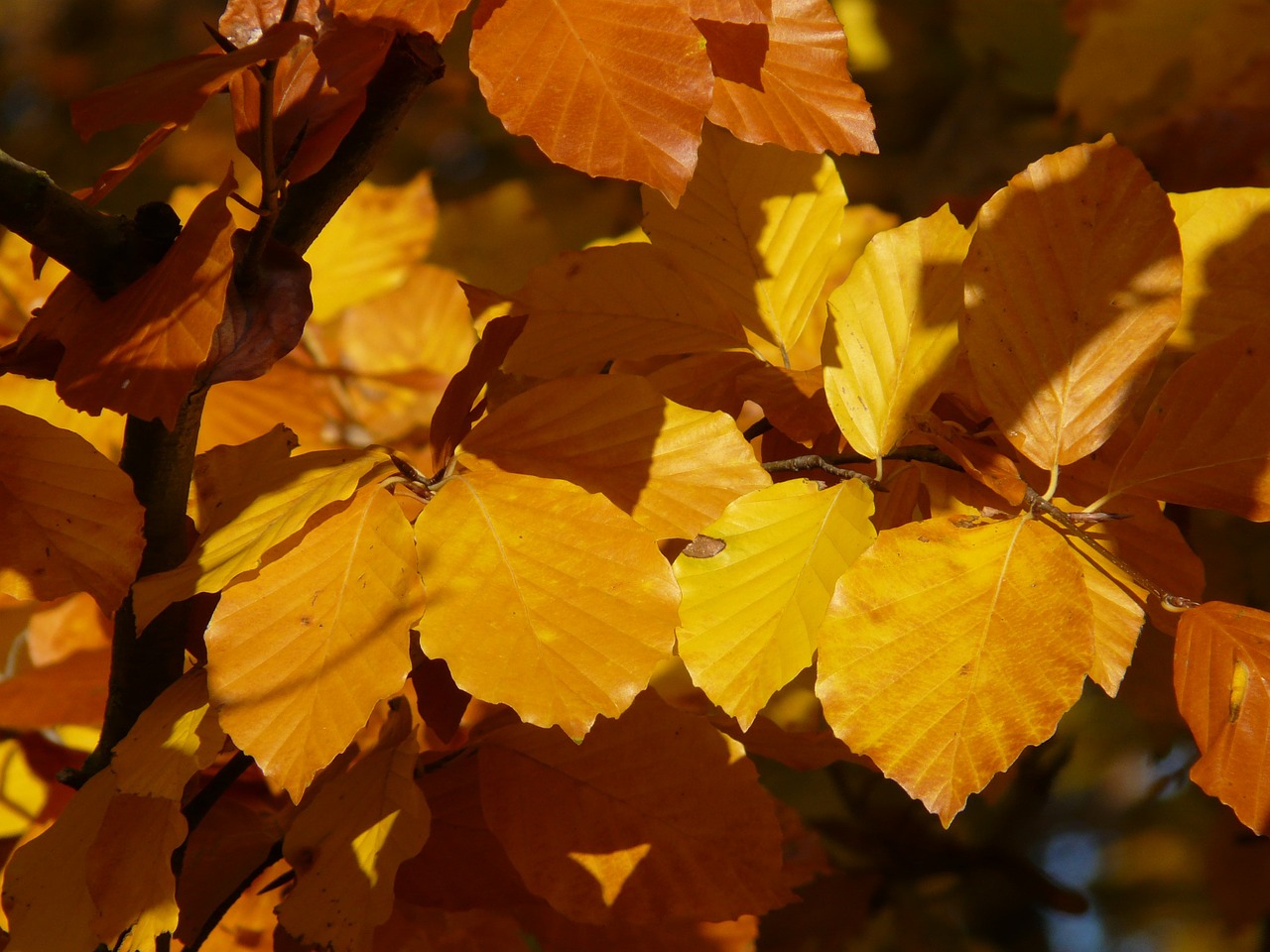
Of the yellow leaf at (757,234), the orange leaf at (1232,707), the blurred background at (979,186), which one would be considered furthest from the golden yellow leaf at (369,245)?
the orange leaf at (1232,707)

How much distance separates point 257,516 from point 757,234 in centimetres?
25

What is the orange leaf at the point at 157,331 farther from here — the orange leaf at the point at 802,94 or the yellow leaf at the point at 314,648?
the orange leaf at the point at 802,94

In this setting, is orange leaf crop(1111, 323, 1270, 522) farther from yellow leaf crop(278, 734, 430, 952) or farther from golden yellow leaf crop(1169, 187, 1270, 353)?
yellow leaf crop(278, 734, 430, 952)

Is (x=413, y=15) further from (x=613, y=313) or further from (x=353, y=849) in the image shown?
(x=353, y=849)

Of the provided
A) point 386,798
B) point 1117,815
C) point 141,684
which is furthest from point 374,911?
point 1117,815

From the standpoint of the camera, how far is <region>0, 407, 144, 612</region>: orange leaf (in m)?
0.38

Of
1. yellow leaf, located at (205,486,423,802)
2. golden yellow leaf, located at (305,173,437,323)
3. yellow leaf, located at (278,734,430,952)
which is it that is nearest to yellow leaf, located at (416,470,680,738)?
yellow leaf, located at (205,486,423,802)

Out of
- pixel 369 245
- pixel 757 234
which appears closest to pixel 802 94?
pixel 757 234

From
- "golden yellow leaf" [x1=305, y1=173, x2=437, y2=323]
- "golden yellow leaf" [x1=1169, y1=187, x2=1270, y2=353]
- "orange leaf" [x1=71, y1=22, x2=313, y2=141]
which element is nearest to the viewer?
"orange leaf" [x1=71, y1=22, x2=313, y2=141]

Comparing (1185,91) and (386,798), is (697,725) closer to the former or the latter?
(386,798)

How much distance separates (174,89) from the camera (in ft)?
1.05

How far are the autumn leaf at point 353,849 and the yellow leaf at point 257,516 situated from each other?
120mm

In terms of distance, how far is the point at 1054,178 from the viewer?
38 cm

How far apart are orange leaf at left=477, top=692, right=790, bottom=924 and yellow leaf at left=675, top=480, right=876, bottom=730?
125mm
